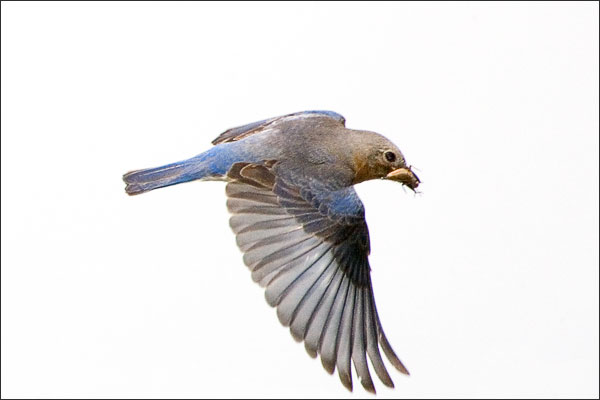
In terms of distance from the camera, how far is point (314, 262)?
5.87 meters

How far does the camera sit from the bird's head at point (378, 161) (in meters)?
6.23

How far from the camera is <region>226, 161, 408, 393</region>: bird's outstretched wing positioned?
5645mm

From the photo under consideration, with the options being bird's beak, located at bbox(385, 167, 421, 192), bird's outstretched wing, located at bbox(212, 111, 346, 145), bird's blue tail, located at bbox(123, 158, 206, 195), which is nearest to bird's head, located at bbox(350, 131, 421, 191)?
bird's beak, located at bbox(385, 167, 421, 192)

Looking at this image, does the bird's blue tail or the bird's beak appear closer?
the bird's blue tail

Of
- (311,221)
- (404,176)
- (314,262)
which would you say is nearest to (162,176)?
(311,221)

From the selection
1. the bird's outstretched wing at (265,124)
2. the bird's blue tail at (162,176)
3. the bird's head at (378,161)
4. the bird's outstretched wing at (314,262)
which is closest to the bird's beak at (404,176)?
the bird's head at (378,161)

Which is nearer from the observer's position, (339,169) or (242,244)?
(242,244)

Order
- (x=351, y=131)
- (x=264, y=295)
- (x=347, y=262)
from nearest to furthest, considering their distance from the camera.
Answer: (x=264, y=295), (x=347, y=262), (x=351, y=131)

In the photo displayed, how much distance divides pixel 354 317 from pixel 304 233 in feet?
1.64

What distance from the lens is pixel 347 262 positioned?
6.00 metres

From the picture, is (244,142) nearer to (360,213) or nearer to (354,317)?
(360,213)

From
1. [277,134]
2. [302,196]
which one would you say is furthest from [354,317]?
[277,134]

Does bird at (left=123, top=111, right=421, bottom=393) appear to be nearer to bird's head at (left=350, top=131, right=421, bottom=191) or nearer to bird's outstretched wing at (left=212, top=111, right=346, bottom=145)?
bird's head at (left=350, top=131, right=421, bottom=191)

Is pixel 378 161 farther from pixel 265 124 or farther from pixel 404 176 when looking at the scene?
pixel 265 124
